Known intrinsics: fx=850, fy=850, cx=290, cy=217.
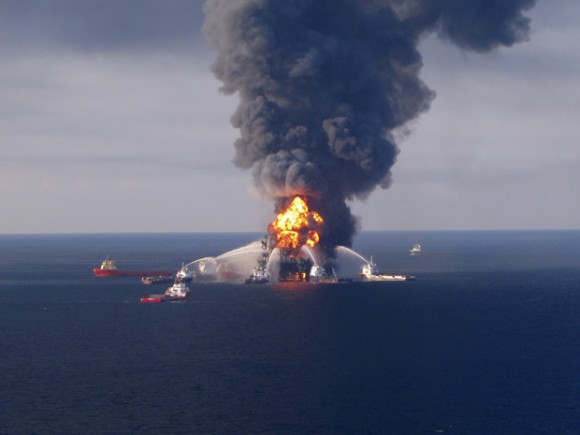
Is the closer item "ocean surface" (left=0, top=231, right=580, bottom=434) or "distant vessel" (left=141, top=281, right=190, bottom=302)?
"ocean surface" (left=0, top=231, right=580, bottom=434)

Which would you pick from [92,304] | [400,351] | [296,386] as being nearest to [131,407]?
[296,386]

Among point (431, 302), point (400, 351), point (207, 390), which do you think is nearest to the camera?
point (207, 390)

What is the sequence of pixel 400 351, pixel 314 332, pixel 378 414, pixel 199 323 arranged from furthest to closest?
1. pixel 199 323
2. pixel 314 332
3. pixel 400 351
4. pixel 378 414

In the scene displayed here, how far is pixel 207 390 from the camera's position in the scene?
341 feet

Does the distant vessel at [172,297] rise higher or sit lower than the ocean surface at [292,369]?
higher

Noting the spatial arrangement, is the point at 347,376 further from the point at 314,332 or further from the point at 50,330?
the point at 50,330

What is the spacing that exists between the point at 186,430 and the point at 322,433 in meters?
14.1

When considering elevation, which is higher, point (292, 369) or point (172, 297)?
point (172, 297)

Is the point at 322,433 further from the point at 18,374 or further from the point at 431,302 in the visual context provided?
the point at 431,302

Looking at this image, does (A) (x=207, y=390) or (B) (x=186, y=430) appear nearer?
(B) (x=186, y=430)

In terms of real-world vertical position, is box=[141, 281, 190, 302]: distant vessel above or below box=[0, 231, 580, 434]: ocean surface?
above

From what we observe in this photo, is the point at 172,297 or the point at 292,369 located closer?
the point at 292,369

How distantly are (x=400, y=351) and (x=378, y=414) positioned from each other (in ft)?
117

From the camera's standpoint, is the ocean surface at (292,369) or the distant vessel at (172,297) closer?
the ocean surface at (292,369)
